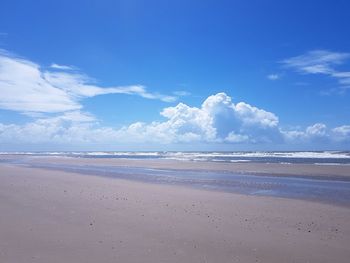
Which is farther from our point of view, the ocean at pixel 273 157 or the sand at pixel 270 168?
the ocean at pixel 273 157

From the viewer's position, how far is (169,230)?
32.1ft

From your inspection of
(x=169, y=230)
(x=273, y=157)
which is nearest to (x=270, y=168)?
(x=169, y=230)

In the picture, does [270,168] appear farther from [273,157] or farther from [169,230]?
[273,157]

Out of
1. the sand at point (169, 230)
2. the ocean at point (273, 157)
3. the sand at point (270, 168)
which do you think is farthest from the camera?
the ocean at point (273, 157)

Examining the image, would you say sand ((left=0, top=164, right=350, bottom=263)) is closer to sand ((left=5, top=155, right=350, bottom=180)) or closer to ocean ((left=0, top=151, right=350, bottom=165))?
sand ((left=5, top=155, right=350, bottom=180))

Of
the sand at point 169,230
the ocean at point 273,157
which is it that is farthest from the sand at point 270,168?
the sand at point 169,230

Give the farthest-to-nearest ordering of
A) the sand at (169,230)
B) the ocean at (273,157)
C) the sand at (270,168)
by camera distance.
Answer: the ocean at (273,157), the sand at (270,168), the sand at (169,230)

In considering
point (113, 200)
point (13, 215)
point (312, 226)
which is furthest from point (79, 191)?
point (312, 226)

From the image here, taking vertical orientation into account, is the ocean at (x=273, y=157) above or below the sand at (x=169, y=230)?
above

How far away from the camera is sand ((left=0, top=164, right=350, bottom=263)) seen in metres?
7.66

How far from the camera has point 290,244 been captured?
856 cm

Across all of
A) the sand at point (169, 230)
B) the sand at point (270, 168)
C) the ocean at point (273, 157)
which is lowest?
the sand at point (169, 230)

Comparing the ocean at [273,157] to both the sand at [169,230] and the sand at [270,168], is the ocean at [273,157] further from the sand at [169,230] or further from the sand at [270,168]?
the sand at [169,230]

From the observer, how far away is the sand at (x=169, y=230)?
7.66 metres
